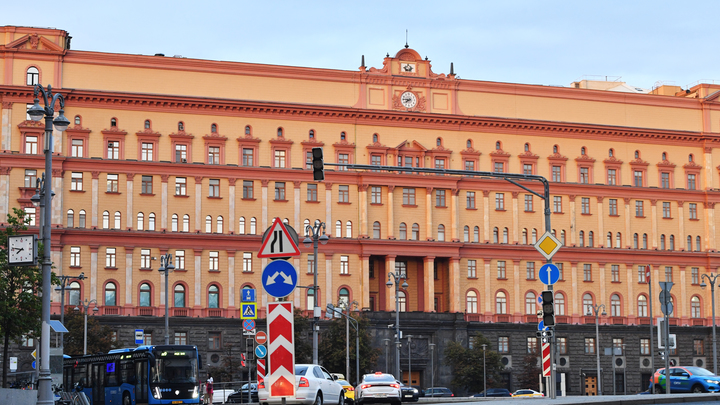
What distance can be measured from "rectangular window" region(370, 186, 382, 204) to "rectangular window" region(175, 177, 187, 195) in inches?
632

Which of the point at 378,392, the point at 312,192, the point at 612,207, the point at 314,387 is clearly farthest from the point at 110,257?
the point at 314,387

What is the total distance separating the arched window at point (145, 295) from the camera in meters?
85.2

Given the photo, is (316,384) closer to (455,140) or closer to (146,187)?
(146,187)

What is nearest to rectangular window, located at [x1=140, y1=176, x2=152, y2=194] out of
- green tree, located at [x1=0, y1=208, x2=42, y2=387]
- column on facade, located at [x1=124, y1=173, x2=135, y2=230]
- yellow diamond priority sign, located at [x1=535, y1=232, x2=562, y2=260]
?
column on facade, located at [x1=124, y1=173, x2=135, y2=230]

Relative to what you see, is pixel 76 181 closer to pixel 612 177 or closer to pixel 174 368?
pixel 174 368

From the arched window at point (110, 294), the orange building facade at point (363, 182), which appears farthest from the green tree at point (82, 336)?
the orange building facade at point (363, 182)

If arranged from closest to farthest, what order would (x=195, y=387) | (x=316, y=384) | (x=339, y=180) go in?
(x=316, y=384) < (x=195, y=387) < (x=339, y=180)

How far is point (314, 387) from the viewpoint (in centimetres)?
3334

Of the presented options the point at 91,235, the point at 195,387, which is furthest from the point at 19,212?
the point at 91,235

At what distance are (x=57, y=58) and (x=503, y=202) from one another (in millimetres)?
40498

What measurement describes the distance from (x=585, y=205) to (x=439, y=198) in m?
14.6

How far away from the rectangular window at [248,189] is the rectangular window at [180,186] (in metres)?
4.91

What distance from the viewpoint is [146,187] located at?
86.9m

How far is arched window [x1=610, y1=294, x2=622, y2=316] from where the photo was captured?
9806cm
